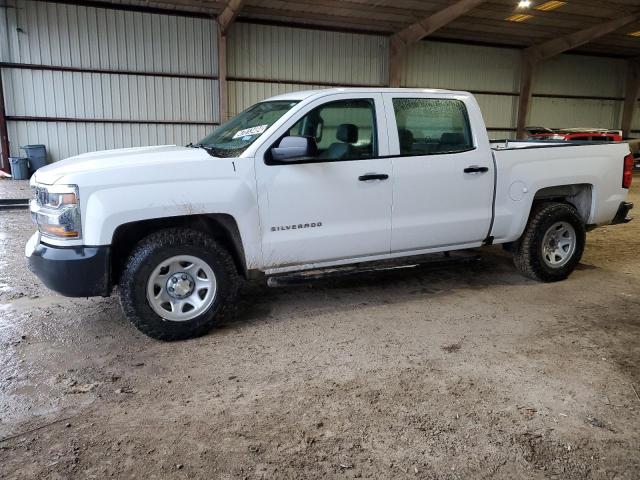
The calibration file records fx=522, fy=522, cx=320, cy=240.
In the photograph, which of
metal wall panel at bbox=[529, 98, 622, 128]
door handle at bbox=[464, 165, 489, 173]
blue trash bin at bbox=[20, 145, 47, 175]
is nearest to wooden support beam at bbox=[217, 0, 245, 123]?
blue trash bin at bbox=[20, 145, 47, 175]

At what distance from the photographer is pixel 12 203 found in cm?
1037

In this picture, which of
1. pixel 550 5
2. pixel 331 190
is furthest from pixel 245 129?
pixel 550 5

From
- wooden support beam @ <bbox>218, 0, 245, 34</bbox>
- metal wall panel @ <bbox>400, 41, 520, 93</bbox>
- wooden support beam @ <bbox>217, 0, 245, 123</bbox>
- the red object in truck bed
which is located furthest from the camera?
metal wall panel @ <bbox>400, 41, 520, 93</bbox>

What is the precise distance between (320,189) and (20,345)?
256 cm

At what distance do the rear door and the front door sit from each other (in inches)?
6.0

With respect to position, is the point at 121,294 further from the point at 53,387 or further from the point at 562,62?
the point at 562,62

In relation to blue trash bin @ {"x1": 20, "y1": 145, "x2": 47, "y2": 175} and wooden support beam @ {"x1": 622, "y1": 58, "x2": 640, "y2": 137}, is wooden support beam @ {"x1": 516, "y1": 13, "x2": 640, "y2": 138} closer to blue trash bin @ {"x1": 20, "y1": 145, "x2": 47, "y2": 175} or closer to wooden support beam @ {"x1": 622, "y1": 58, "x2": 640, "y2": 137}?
wooden support beam @ {"x1": 622, "y1": 58, "x2": 640, "y2": 137}

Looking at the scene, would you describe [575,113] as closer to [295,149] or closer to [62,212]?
[295,149]

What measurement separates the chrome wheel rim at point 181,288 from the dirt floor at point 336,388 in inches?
9.9

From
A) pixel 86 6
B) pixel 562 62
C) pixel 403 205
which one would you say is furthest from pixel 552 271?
Result: pixel 562 62

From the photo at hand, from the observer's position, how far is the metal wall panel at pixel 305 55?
55.3 ft

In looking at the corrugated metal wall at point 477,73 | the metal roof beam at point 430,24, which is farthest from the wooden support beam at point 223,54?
the corrugated metal wall at point 477,73

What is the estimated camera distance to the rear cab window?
181 inches

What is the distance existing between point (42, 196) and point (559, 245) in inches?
192
